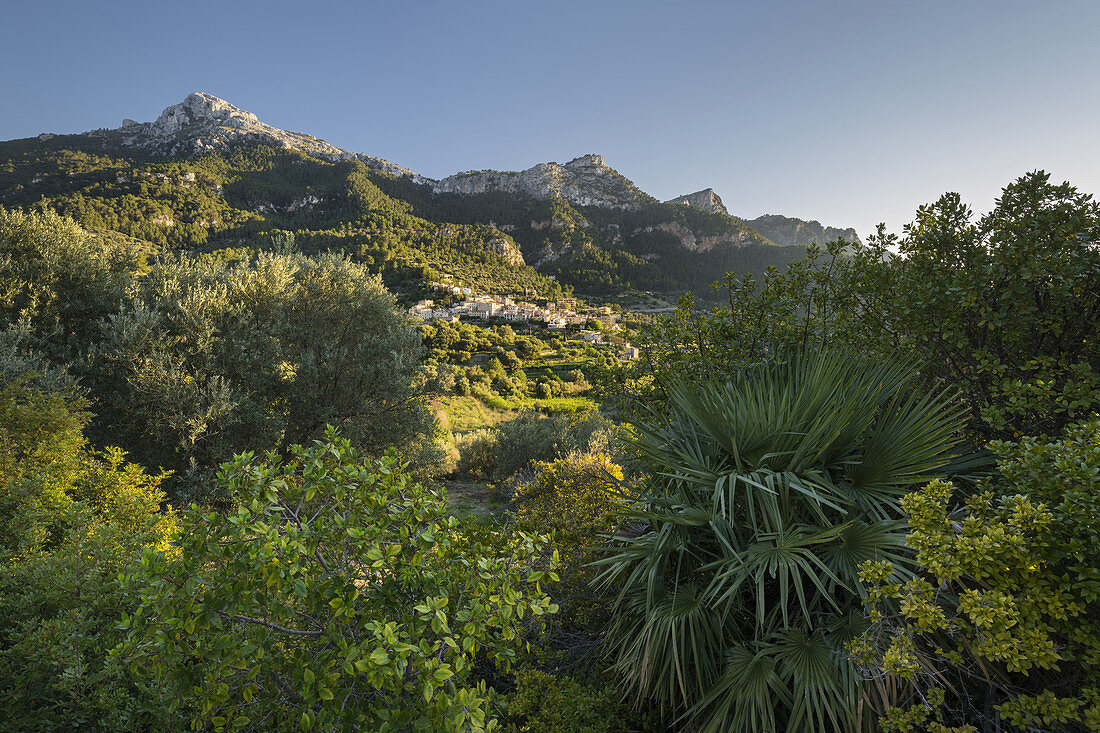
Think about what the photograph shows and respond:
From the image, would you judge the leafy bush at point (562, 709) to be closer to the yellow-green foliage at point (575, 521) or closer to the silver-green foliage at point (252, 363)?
the yellow-green foliage at point (575, 521)

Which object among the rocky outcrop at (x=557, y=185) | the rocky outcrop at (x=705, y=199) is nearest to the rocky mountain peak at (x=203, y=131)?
the rocky outcrop at (x=557, y=185)

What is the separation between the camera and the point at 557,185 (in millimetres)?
113188

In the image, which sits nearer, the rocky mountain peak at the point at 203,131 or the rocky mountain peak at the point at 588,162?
the rocky mountain peak at the point at 203,131

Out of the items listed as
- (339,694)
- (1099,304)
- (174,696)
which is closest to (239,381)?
(174,696)

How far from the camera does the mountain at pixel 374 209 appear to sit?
5662 centimetres

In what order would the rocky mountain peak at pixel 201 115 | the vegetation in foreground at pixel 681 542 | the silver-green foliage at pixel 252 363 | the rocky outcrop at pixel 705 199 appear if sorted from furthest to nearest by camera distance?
1. the rocky outcrop at pixel 705 199
2. the rocky mountain peak at pixel 201 115
3. the silver-green foliage at pixel 252 363
4. the vegetation in foreground at pixel 681 542

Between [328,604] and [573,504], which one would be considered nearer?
[328,604]

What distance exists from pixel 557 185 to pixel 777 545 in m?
122

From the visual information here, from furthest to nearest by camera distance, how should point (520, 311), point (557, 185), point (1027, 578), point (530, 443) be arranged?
point (557, 185) → point (520, 311) → point (530, 443) → point (1027, 578)

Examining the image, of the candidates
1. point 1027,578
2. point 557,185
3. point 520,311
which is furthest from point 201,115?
point 1027,578

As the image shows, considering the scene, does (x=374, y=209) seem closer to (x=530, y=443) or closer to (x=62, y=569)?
(x=530, y=443)

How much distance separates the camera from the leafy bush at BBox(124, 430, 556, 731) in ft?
5.12

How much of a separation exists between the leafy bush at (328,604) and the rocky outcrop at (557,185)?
11253 cm

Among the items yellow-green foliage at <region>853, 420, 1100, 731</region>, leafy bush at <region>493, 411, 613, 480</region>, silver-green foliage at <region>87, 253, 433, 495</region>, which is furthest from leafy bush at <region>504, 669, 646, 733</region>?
leafy bush at <region>493, 411, 613, 480</region>
